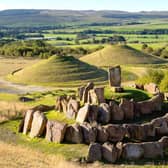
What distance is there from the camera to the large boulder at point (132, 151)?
102ft

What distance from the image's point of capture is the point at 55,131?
34.1m

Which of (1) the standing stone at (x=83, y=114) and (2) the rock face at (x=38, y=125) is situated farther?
(1) the standing stone at (x=83, y=114)

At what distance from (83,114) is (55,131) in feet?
10.2

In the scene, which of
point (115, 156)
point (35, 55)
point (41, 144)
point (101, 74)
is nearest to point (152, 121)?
point (115, 156)

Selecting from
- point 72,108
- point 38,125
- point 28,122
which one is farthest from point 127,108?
point 28,122

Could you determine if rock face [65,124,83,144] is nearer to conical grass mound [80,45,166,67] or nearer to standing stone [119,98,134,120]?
standing stone [119,98,134,120]

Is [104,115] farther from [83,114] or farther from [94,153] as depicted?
[94,153]

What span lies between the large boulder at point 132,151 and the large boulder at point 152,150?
0.97 ft

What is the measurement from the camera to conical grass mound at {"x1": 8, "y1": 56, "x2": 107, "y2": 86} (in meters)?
82.5

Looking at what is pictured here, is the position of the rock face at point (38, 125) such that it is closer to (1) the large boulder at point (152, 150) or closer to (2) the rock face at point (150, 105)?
(2) the rock face at point (150, 105)

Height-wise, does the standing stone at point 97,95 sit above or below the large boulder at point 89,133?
above

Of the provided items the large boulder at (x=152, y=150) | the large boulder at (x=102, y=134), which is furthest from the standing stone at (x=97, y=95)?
the large boulder at (x=152, y=150)

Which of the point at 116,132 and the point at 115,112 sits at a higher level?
the point at 115,112

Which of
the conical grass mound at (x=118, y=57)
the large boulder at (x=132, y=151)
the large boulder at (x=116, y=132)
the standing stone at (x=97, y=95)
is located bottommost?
the conical grass mound at (x=118, y=57)
